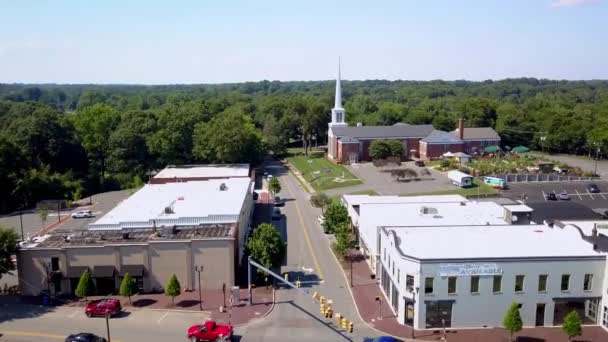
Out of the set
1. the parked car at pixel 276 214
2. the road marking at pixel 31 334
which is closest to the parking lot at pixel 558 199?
the parked car at pixel 276 214

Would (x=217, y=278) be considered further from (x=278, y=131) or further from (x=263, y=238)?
(x=278, y=131)

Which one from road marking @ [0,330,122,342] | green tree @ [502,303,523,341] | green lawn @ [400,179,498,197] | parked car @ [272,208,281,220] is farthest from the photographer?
green lawn @ [400,179,498,197]

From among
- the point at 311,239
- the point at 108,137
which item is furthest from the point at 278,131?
the point at 311,239

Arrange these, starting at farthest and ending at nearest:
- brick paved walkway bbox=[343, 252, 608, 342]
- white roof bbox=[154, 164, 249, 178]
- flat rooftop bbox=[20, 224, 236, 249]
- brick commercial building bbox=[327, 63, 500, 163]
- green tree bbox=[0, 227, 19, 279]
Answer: brick commercial building bbox=[327, 63, 500, 163] → white roof bbox=[154, 164, 249, 178] → flat rooftop bbox=[20, 224, 236, 249] → green tree bbox=[0, 227, 19, 279] → brick paved walkway bbox=[343, 252, 608, 342]

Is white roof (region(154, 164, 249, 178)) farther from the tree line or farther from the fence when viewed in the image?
the fence

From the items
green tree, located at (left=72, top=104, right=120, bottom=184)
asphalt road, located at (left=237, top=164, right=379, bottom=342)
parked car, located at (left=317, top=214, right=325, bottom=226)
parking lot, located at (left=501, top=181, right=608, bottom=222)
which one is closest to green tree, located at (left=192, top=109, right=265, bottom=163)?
green tree, located at (left=72, top=104, right=120, bottom=184)

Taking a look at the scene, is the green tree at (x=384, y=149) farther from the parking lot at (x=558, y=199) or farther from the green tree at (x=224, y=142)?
the parking lot at (x=558, y=199)
